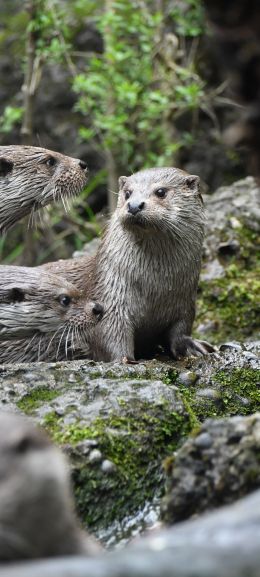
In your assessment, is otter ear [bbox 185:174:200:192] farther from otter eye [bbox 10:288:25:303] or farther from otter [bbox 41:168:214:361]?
otter eye [bbox 10:288:25:303]

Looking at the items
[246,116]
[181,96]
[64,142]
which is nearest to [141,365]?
[246,116]

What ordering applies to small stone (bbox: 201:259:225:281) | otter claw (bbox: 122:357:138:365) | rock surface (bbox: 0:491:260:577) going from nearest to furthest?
rock surface (bbox: 0:491:260:577) < otter claw (bbox: 122:357:138:365) < small stone (bbox: 201:259:225:281)

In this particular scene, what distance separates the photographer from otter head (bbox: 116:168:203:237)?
205 inches

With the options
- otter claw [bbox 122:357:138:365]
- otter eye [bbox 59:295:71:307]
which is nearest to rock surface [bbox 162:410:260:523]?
otter claw [bbox 122:357:138:365]

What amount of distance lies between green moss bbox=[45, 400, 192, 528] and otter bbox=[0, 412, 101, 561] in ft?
4.08

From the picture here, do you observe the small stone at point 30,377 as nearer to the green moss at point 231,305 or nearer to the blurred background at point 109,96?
the green moss at point 231,305

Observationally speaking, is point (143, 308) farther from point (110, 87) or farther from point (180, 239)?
point (110, 87)

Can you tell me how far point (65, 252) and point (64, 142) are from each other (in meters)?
1.28

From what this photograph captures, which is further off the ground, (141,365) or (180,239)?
(180,239)

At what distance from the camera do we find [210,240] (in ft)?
24.1

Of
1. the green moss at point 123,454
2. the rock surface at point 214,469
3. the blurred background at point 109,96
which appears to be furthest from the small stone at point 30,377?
the blurred background at point 109,96

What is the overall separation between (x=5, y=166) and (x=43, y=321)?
1.02 metres

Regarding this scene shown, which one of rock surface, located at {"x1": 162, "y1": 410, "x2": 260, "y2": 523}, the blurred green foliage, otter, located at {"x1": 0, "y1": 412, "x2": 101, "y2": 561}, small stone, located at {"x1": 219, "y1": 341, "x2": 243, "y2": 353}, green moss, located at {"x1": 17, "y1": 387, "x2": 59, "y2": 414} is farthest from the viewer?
the blurred green foliage

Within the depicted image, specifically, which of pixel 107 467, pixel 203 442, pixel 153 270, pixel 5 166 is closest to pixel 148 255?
pixel 153 270
